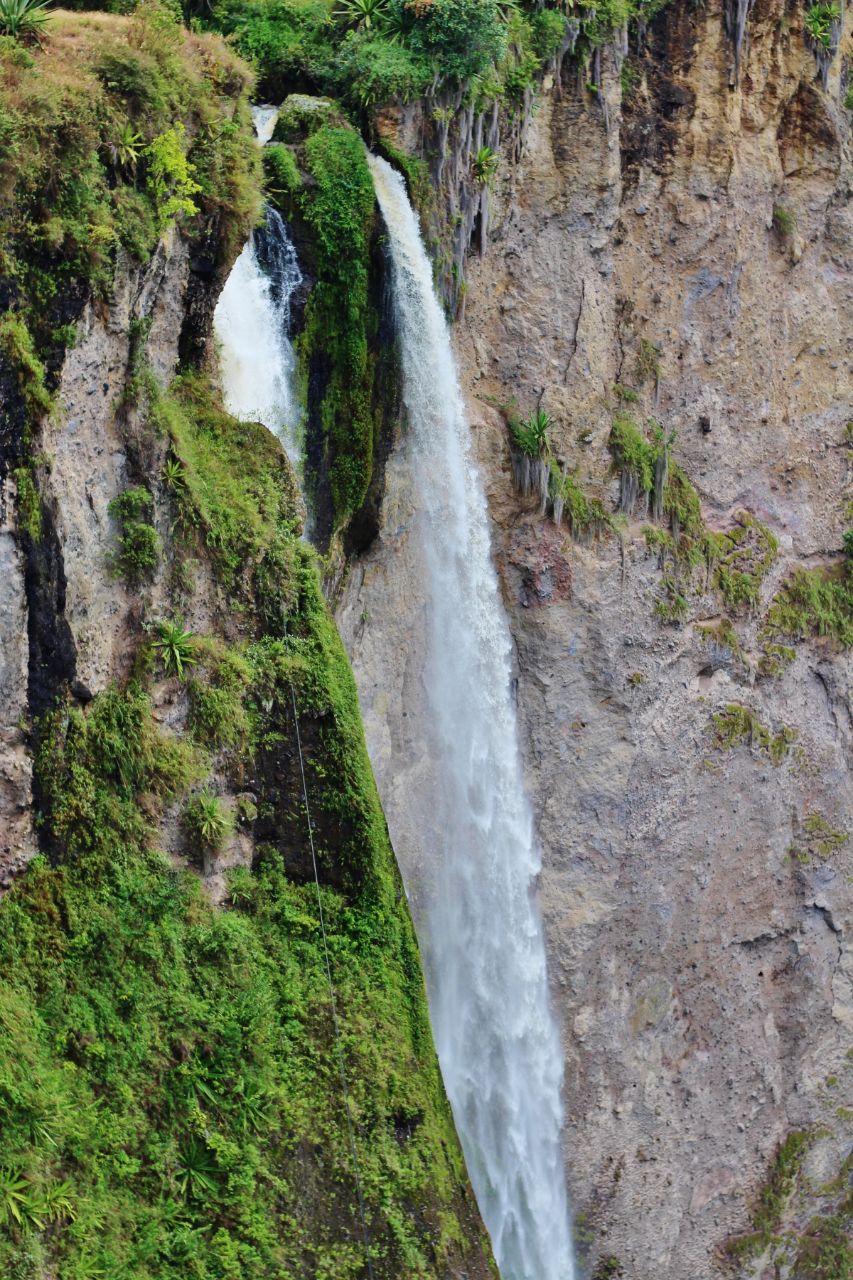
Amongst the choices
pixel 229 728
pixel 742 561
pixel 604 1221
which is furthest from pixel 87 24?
pixel 604 1221

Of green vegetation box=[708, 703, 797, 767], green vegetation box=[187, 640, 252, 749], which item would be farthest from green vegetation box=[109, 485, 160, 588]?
green vegetation box=[708, 703, 797, 767]

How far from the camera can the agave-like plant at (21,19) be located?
12.8 metres

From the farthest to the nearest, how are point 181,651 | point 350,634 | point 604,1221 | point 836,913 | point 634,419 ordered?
point 836,913, point 634,419, point 604,1221, point 350,634, point 181,651

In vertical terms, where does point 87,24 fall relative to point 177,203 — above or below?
above

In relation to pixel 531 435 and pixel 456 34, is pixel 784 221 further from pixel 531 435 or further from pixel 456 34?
pixel 456 34

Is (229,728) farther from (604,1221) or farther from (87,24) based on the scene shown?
(604,1221)

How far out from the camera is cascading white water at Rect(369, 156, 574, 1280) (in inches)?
716

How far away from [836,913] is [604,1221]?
22.7ft

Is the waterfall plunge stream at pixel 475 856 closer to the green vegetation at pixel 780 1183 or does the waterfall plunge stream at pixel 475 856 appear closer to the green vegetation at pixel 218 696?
the green vegetation at pixel 780 1183

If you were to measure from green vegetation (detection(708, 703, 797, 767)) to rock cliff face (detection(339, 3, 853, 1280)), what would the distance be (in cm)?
5

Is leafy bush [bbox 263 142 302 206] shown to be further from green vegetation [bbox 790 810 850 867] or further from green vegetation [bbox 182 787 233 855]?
green vegetation [bbox 790 810 850 867]

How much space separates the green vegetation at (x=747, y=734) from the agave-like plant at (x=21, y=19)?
14.6m

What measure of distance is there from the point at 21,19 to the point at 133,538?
16.4 ft

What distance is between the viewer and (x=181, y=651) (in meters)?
13.8
